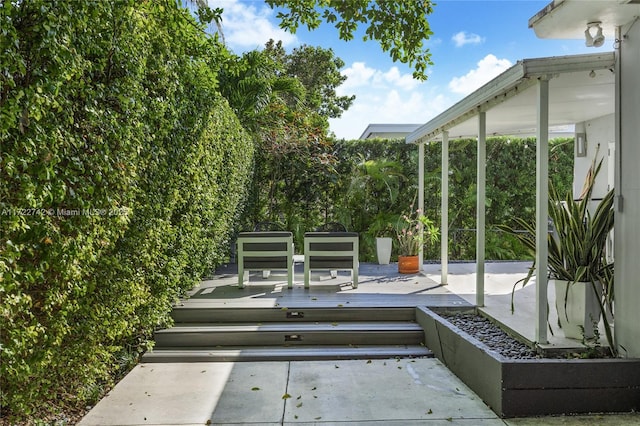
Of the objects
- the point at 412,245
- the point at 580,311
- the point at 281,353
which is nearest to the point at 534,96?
the point at 580,311

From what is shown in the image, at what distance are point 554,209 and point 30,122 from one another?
4.10 meters

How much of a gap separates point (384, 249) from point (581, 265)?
5.75 meters

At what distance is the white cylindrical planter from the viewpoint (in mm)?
10039

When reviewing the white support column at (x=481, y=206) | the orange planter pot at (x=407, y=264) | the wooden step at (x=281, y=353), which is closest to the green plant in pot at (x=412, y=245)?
the orange planter pot at (x=407, y=264)

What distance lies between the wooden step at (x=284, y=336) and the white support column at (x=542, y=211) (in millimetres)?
1512

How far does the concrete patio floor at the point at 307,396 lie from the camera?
3609mm

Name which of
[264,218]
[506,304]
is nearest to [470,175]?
[264,218]

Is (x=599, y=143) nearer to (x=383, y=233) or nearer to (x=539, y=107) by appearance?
(x=539, y=107)

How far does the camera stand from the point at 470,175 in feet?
36.2

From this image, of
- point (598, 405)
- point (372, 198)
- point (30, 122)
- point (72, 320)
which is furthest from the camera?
point (372, 198)

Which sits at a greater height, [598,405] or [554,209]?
[554,209]

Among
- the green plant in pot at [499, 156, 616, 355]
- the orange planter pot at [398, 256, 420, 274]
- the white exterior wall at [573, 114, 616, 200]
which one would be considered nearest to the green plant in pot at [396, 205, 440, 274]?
the orange planter pot at [398, 256, 420, 274]

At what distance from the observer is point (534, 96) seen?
5.30 m

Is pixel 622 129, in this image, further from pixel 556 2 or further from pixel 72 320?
pixel 72 320
